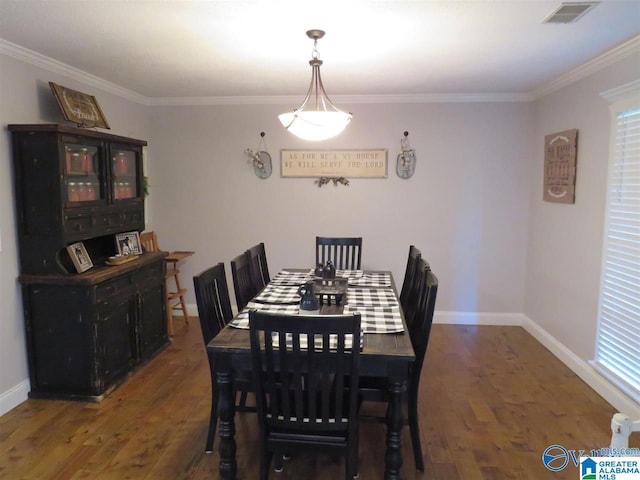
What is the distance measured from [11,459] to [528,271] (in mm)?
4422

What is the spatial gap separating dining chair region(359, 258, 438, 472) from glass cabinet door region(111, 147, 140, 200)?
7.91 ft

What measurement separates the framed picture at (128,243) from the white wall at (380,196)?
1.02 meters

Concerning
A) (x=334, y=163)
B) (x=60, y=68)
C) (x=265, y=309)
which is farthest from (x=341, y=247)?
(x=60, y=68)

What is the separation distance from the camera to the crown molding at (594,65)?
277cm

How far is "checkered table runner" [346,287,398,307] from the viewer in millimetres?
2680

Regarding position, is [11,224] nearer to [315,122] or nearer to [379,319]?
[315,122]

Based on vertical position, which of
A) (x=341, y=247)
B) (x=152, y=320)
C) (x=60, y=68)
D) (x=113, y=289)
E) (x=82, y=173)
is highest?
(x=60, y=68)

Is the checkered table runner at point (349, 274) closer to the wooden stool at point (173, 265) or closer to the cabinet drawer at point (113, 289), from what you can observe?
the cabinet drawer at point (113, 289)

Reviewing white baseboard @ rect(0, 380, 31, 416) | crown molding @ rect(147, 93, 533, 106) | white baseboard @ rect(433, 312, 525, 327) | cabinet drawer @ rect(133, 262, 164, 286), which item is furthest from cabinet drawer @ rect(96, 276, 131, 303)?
white baseboard @ rect(433, 312, 525, 327)

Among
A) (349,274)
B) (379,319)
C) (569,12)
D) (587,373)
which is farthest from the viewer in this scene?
(349,274)

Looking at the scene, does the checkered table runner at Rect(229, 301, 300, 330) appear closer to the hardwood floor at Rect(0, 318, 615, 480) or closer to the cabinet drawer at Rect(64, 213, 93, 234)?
the hardwood floor at Rect(0, 318, 615, 480)

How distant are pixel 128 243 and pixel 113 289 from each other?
621 millimetres

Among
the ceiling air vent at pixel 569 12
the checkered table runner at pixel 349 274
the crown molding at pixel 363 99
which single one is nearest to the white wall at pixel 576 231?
the crown molding at pixel 363 99

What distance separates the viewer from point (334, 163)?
15.0 ft
